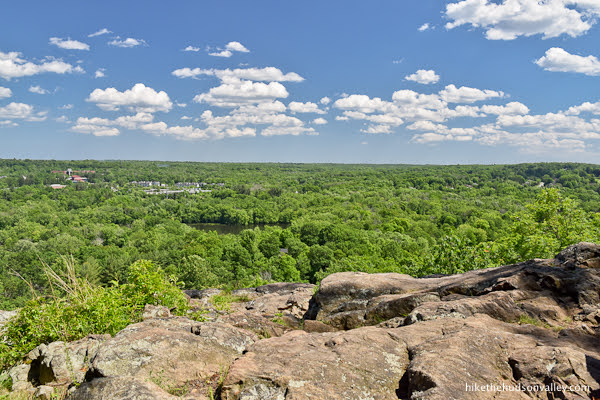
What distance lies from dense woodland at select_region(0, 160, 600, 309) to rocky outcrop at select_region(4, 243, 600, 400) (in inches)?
120

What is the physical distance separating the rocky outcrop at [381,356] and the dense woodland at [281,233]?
3.06 metres

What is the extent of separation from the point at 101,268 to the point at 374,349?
63.4 metres

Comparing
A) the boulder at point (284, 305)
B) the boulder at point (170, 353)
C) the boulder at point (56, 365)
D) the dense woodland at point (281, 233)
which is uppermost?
the boulder at point (170, 353)

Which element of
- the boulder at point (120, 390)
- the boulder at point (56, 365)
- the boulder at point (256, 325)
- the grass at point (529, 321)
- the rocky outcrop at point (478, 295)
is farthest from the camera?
the boulder at point (256, 325)

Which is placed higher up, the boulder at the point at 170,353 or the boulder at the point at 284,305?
the boulder at the point at 170,353

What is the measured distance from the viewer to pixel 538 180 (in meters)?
192

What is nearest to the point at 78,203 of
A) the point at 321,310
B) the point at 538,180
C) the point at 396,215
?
the point at 396,215

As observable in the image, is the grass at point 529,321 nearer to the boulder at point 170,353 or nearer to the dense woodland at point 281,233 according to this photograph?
the boulder at point 170,353

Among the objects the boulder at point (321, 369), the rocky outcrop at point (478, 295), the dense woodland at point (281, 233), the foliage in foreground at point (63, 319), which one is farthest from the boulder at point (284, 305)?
the boulder at point (321, 369)

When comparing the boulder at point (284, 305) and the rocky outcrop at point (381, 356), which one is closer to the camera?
the rocky outcrop at point (381, 356)

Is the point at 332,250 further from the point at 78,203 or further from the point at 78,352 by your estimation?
the point at 78,203

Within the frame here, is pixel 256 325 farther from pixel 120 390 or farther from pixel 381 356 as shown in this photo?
pixel 120 390

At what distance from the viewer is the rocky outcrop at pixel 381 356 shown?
570 cm

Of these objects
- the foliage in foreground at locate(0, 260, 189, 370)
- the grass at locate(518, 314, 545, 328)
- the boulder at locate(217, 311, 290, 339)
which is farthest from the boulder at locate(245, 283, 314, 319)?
the grass at locate(518, 314, 545, 328)
